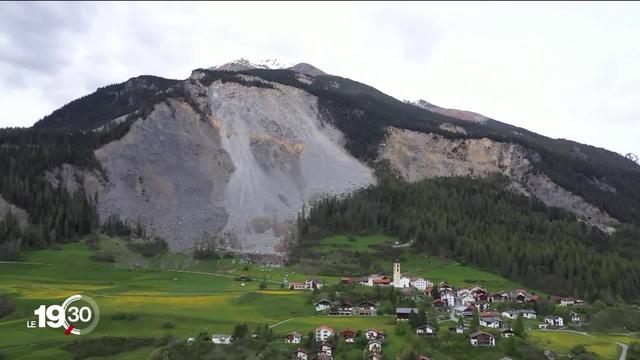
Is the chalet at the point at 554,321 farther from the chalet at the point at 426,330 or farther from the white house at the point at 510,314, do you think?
the chalet at the point at 426,330

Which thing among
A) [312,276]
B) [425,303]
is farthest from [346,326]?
[312,276]

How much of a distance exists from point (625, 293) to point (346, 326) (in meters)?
72.5

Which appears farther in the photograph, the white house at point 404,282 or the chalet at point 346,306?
the white house at point 404,282

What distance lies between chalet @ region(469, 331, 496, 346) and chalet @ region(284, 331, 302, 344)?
67.9 ft

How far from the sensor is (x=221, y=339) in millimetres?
74812

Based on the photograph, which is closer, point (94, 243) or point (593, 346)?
point (593, 346)

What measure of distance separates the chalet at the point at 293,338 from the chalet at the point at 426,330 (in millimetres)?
14567

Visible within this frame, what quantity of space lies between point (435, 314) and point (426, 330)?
13.5 metres

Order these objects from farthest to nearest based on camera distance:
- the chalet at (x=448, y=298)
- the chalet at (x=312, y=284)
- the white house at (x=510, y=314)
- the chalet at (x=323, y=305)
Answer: the chalet at (x=312, y=284), the chalet at (x=448, y=298), the white house at (x=510, y=314), the chalet at (x=323, y=305)

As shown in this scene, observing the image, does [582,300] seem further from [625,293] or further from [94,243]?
[94,243]

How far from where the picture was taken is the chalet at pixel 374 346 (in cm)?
7331

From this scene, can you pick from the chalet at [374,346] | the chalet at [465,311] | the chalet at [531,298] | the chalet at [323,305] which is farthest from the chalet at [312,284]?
the chalet at [374,346]

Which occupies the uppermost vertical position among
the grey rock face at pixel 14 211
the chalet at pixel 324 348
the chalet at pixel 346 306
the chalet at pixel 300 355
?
the grey rock face at pixel 14 211

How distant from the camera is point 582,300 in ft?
396
